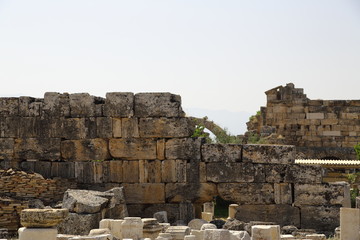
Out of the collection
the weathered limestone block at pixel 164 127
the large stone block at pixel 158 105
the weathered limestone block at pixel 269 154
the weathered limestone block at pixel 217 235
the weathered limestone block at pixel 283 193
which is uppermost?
the large stone block at pixel 158 105

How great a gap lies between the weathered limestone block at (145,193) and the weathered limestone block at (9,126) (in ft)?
10.1

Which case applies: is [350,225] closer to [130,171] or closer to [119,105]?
[130,171]

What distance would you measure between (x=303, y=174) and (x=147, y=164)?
3.67m

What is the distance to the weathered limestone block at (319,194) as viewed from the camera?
1683cm

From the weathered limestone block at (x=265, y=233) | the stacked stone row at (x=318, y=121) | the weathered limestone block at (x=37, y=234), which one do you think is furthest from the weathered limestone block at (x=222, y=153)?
the stacked stone row at (x=318, y=121)

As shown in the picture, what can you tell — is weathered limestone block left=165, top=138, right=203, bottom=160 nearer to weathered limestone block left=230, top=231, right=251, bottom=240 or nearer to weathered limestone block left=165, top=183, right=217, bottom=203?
weathered limestone block left=165, top=183, right=217, bottom=203

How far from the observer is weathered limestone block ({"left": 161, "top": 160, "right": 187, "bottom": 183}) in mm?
17297

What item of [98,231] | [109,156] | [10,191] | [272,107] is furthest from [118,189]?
Answer: [272,107]

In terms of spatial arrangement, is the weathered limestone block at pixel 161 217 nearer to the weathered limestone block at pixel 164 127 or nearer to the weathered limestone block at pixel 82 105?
the weathered limestone block at pixel 164 127

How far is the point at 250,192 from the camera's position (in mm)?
17078

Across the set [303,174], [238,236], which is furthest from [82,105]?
[238,236]

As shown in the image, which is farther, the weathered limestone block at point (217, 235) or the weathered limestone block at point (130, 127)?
the weathered limestone block at point (130, 127)

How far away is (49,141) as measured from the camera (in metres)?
17.8

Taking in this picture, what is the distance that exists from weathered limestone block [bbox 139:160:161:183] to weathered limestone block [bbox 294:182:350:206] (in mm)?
3276
